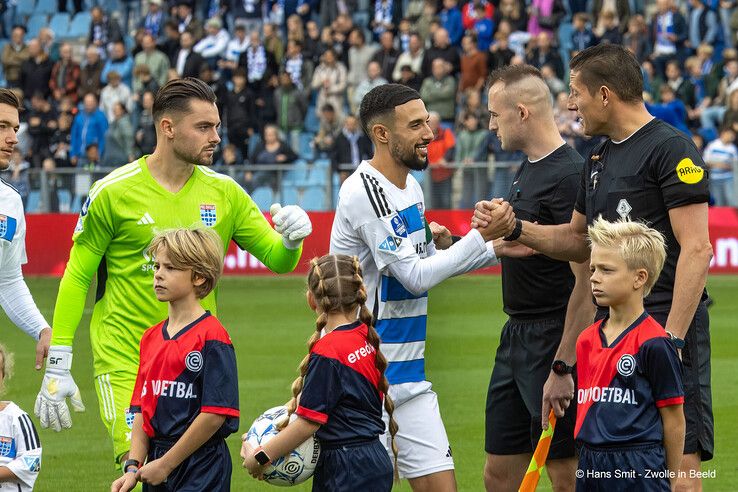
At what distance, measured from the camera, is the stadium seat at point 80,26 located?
104 feet

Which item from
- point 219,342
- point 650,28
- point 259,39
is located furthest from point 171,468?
point 259,39

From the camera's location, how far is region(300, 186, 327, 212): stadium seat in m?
21.1

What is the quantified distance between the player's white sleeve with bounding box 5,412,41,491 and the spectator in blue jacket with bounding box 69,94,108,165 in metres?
20.3

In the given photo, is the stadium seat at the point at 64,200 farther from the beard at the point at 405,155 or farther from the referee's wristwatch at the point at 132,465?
the referee's wristwatch at the point at 132,465

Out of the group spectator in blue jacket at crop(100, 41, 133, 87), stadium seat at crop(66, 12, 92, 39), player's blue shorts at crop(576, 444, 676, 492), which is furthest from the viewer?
stadium seat at crop(66, 12, 92, 39)

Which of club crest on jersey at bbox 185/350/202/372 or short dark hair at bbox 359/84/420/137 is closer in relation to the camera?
club crest on jersey at bbox 185/350/202/372

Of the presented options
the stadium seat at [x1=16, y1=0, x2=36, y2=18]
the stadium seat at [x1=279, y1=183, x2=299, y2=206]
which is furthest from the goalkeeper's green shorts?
the stadium seat at [x1=16, y1=0, x2=36, y2=18]

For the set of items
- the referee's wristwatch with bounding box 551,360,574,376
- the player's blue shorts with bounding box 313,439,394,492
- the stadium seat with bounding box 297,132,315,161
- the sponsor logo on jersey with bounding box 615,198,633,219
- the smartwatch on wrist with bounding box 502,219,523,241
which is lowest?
the player's blue shorts with bounding box 313,439,394,492

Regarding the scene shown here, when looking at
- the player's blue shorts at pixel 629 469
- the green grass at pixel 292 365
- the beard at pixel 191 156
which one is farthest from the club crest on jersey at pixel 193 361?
the green grass at pixel 292 365

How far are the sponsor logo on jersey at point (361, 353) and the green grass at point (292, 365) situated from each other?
3.10 m

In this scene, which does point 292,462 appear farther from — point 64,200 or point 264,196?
point 64,200

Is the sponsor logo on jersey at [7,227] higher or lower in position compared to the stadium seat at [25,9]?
lower

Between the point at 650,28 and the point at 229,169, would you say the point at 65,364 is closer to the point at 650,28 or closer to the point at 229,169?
the point at 229,169

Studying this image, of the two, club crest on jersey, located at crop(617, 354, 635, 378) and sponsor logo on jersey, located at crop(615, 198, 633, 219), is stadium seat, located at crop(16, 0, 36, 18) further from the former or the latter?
club crest on jersey, located at crop(617, 354, 635, 378)
